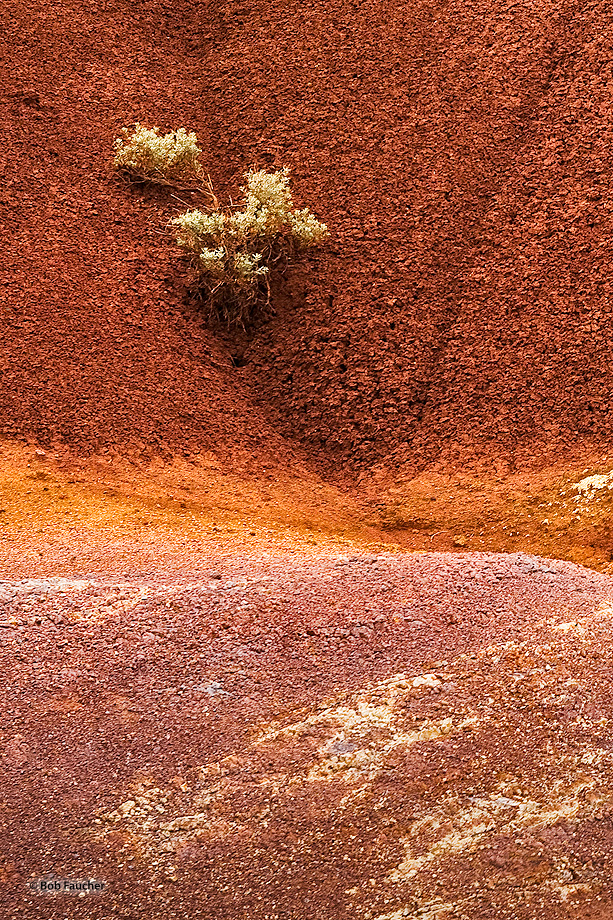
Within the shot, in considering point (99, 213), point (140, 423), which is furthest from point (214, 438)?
point (99, 213)

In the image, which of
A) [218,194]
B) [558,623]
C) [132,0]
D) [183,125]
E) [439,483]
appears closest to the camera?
[558,623]

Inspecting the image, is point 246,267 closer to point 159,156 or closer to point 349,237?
point 349,237

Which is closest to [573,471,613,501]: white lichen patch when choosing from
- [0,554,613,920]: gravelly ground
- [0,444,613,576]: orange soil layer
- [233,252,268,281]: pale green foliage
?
[0,444,613,576]: orange soil layer

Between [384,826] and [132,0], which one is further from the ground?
[132,0]

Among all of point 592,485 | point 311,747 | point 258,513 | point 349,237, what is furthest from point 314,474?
point 311,747

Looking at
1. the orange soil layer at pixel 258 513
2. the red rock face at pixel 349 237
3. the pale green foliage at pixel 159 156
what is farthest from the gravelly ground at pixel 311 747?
the pale green foliage at pixel 159 156

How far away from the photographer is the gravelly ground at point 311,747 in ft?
12.7

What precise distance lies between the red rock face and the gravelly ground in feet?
9.78

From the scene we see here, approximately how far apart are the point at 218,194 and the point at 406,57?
2412mm

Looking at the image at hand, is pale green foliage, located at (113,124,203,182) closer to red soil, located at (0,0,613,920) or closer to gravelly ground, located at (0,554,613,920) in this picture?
red soil, located at (0,0,613,920)

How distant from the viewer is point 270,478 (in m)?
8.06

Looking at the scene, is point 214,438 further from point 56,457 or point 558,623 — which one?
point 558,623

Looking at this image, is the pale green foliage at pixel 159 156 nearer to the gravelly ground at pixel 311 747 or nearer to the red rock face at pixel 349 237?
the red rock face at pixel 349 237

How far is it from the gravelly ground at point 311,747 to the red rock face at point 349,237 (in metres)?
2.98
